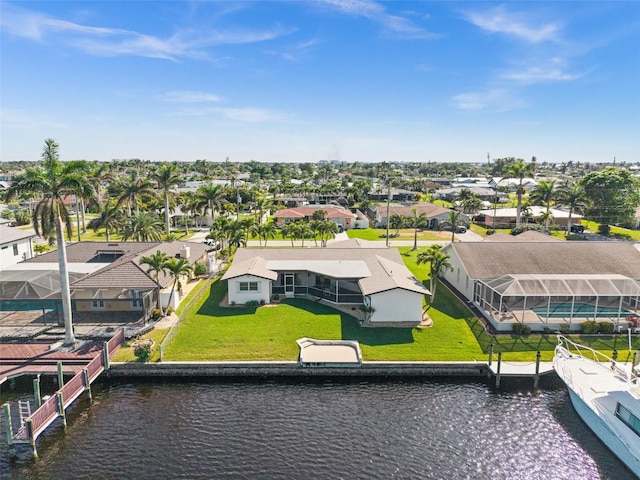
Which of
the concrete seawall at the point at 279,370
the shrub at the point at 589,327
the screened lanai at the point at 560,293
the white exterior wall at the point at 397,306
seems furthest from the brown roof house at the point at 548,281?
the concrete seawall at the point at 279,370

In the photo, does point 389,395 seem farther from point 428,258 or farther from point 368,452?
point 428,258

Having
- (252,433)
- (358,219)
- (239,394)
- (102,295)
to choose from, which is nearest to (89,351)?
(102,295)

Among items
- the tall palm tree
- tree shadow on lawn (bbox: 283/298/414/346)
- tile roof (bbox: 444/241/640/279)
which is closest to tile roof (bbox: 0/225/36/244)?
the tall palm tree

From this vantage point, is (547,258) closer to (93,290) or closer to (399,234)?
(399,234)

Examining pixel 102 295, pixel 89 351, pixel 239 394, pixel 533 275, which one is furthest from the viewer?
pixel 533 275

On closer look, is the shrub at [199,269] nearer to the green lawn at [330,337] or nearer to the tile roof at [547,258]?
the green lawn at [330,337]

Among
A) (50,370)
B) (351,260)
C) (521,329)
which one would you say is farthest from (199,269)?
(521,329)

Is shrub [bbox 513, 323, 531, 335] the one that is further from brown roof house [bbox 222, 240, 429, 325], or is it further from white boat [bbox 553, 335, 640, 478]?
brown roof house [bbox 222, 240, 429, 325]
